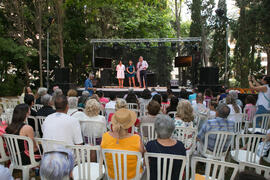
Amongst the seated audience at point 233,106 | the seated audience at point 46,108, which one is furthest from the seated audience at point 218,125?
the seated audience at point 46,108

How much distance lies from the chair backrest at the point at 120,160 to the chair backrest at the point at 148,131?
3.13ft

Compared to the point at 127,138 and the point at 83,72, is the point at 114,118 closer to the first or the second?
the point at 127,138

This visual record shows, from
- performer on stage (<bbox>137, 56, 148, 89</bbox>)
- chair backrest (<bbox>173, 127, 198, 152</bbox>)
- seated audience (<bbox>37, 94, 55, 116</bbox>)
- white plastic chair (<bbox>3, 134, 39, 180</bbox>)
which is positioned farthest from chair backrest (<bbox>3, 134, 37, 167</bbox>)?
performer on stage (<bbox>137, 56, 148, 89</bbox>)

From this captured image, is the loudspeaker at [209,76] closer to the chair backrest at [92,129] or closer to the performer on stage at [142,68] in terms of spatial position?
the performer on stage at [142,68]

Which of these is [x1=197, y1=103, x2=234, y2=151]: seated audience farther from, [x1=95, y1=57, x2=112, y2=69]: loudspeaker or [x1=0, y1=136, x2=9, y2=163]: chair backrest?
[x1=95, y1=57, x2=112, y2=69]: loudspeaker

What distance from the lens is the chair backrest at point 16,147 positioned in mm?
2139

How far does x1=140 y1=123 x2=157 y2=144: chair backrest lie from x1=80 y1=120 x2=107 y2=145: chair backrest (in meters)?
0.52

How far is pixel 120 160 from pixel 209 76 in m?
8.15

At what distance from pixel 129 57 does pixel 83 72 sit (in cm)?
419

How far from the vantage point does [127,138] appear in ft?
6.38

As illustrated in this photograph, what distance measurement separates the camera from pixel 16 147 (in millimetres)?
2215

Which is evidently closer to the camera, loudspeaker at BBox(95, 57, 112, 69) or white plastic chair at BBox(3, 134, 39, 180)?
white plastic chair at BBox(3, 134, 39, 180)

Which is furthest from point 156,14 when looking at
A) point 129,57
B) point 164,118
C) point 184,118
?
point 164,118

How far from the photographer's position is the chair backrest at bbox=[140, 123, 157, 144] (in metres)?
2.81
